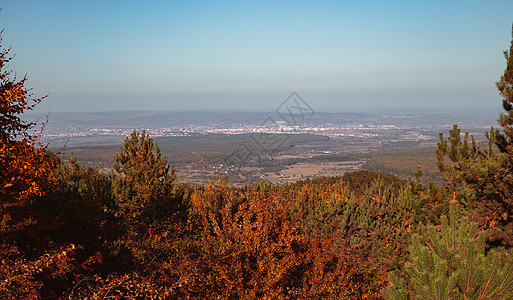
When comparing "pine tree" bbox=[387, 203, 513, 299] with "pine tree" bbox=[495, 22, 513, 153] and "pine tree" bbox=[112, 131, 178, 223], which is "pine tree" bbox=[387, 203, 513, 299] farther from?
"pine tree" bbox=[112, 131, 178, 223]

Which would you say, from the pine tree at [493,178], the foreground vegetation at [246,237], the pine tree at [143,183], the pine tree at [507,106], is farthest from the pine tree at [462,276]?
the pine tree at [143,183]

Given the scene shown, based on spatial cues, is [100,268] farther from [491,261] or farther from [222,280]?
[491,261]

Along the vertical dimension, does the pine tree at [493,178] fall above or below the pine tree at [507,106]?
below

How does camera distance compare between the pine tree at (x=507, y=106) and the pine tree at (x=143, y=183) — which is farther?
the pine tree at (x=143, y=183)

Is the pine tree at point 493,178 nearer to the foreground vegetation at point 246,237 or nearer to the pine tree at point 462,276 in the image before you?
the foreground vegetation at point 246,237

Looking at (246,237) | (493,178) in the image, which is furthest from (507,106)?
(246,237)

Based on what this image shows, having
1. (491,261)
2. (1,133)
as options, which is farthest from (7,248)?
(491,261)

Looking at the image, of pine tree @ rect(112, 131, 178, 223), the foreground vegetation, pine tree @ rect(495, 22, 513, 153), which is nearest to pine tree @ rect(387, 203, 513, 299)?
the foreground vegetation

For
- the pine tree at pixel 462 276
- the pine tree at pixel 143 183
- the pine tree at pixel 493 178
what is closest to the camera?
the pine tree at pixel 462 276
